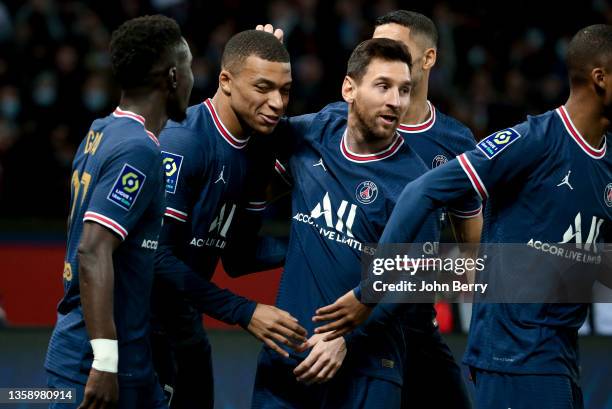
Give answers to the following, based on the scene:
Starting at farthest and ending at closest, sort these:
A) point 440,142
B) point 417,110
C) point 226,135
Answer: point 417,110 → point 440,142 → point 226,135

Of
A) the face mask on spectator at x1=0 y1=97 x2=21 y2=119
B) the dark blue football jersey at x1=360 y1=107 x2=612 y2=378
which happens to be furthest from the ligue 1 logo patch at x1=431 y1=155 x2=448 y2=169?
the face mask on spectator at x1=0 y1=97 x2=21 y2=119

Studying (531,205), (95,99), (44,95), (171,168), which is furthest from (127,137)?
(44,95)

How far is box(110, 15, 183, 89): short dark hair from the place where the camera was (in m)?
4.00

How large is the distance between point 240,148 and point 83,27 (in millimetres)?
6528

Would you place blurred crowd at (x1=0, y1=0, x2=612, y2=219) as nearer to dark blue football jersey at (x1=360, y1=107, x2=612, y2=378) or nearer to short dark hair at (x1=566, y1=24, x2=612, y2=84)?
dark blue football jersey at (x1=360, y1=107, x2=612, y2=378)

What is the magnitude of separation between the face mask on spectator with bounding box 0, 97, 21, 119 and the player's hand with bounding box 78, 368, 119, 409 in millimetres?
6899

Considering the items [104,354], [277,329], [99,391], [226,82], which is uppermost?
[226,82]

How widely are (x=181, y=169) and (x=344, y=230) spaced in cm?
76

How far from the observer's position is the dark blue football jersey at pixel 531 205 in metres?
4.11

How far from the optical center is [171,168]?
4.57 m

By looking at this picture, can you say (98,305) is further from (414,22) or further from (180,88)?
(414,22)

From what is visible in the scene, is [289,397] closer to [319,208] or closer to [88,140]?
[319,208]

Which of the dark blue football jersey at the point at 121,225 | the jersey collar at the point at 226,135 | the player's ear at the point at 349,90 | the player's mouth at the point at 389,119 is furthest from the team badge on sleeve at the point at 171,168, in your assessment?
the player's mouth at the point at 389,119

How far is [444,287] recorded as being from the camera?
16.2 ft
